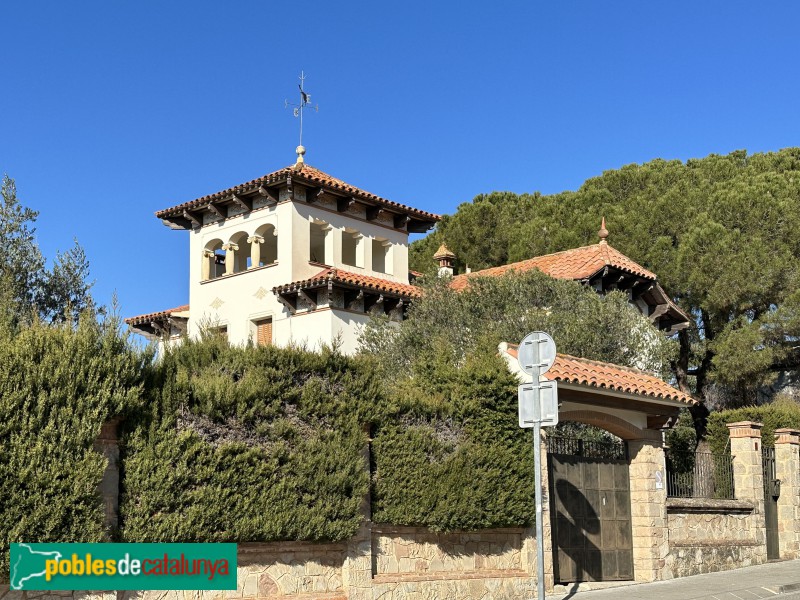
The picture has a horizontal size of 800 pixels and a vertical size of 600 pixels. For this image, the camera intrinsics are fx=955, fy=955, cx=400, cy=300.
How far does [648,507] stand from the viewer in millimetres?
17609

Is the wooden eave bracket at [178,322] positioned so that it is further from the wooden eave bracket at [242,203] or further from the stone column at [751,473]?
the stone column at [751,473]

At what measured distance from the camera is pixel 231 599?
11.8 metres

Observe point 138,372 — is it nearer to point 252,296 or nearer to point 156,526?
point 156,526

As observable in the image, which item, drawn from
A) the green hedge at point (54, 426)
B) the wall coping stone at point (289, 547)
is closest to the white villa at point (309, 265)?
the wall coping stone at point (289, 547)

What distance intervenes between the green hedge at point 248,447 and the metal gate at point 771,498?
1218 centimetres

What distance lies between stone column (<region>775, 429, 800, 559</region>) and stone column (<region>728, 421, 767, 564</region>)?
121cm

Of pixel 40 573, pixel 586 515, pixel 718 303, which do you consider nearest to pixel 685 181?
pixel 718 303

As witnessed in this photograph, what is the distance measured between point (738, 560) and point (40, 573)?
15.0 metres

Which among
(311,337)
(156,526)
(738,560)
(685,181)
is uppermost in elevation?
(685,181)

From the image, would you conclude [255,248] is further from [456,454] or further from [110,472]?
[110,472]

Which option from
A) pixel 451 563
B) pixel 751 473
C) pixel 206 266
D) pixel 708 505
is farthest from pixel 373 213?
pixel 451 563

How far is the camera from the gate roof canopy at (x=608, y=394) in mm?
15789

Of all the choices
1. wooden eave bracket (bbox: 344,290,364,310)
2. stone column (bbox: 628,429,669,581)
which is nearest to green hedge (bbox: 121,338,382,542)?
stone column (bbox: 628,429,669,581)

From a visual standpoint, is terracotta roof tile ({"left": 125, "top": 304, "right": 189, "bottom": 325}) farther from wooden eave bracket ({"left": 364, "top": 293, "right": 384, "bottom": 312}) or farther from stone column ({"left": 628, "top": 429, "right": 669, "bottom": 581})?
stone column ({"left": 628, "top": 429, "right": 669, "bottom": 581})
